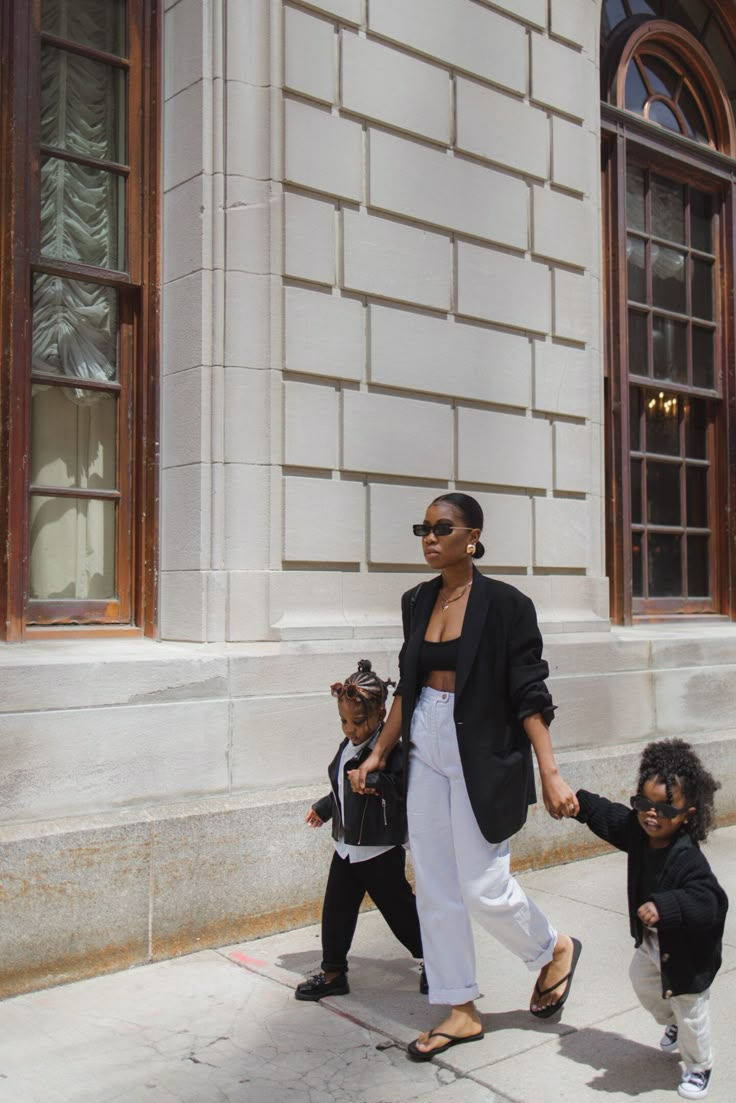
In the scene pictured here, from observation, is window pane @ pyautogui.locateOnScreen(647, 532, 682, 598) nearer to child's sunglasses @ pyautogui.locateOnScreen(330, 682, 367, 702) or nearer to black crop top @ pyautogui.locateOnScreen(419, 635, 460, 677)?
child's sunglasses @ pyautogui.locateOnScreen(330, 682, 367, 702)

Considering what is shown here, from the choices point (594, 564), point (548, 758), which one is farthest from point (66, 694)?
point (594, 564)

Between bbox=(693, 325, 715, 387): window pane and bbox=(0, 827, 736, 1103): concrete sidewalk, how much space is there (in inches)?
225

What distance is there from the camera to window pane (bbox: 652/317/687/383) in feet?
31.8

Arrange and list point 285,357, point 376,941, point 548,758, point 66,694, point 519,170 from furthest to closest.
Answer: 1. point 519,170
2. point 285,357
3. point 376,941
4. point 66,694
5. point 548,758

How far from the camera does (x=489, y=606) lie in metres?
4.40

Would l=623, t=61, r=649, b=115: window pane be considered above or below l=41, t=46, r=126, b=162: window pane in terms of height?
above

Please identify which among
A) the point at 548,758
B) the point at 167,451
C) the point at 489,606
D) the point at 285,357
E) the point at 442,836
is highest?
the point at 285,357

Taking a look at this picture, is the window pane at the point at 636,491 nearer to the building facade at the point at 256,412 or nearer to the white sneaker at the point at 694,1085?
the building facade at the point at 256,412

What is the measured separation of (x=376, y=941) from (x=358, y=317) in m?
3.43

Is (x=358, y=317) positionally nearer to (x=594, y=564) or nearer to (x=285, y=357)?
(x=285, y=357)

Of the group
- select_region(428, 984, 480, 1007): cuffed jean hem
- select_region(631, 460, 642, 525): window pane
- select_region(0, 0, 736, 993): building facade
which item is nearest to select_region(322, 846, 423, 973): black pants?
select_region(428, 984, 480, 1007): cuffed jean hem

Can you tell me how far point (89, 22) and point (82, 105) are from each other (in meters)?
0.48

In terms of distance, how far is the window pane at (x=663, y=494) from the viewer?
9.50 m

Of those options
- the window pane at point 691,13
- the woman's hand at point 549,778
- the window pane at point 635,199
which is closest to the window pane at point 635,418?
the window pane at point 635,199
